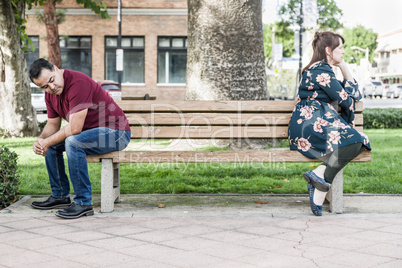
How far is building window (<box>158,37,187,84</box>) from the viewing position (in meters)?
32.0

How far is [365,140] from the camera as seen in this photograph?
5066 mm

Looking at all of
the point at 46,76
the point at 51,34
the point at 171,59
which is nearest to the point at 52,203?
the point at 46,76

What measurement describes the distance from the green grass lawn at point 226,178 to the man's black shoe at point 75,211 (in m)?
1.30

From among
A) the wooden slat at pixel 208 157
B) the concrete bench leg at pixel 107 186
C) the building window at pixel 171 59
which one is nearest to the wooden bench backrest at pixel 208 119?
the wooden slat at pixel 208 157

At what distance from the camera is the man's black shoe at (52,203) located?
5.34 m

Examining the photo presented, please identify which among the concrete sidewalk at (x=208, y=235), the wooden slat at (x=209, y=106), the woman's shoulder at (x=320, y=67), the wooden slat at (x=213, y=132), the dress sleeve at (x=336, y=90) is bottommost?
the concrete sidewalk at (x=208, y=235)

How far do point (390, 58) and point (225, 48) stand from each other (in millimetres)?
93776

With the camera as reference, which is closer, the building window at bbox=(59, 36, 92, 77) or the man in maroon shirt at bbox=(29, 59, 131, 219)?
the man in maroon shirt at bbox=(29, 59, 131, 219)

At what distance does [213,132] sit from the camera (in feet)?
18.2

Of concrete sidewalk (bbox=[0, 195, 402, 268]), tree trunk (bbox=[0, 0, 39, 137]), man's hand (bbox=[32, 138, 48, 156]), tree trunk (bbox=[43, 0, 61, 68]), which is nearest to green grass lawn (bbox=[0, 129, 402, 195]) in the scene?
concrete sidewalk (bbox=[0, 195, 402, 268])

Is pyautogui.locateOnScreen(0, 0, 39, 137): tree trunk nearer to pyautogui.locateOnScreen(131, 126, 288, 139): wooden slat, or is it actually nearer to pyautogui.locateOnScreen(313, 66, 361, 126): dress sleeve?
pyautogui.locateOnScreen(131, 126, 288, 139): wooden slat

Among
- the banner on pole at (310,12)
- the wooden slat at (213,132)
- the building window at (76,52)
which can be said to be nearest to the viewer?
the wooden slat at (213,132)

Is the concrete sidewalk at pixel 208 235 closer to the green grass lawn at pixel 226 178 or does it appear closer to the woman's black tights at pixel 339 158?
the woman's black tights at pixel 339 158

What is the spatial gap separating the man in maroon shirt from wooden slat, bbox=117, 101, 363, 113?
0.33 meters
